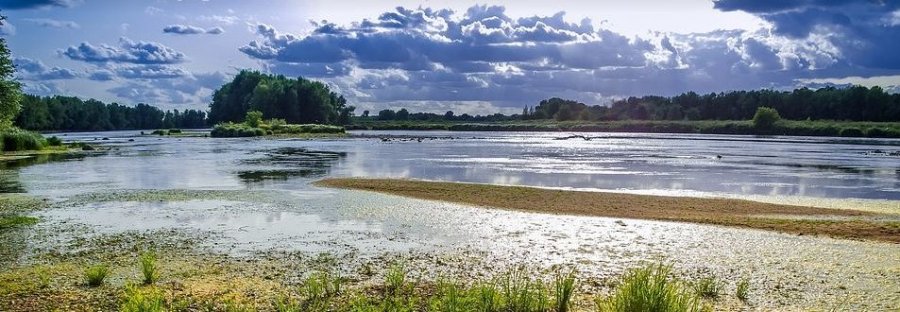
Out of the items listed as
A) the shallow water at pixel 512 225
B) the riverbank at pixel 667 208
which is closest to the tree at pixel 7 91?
the shallow water at pixel 512 225

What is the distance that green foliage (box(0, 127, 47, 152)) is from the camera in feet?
184

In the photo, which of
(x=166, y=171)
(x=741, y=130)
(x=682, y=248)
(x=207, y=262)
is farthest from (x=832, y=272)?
(x=741, y=130)

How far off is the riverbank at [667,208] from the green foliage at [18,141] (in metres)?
40.8

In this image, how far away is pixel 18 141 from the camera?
57438 mm

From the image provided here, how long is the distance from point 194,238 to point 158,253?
1.92 meters

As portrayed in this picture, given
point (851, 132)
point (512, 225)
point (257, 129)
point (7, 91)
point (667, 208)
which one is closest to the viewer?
point (512, 225)

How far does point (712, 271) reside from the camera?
12.6m

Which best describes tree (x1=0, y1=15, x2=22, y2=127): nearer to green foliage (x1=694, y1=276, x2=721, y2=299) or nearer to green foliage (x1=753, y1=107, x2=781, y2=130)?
green foliage (x1=694, y1=276, x2=721, y2=299)

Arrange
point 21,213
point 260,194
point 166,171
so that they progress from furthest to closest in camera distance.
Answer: point 166,171, point 260,194, point 21,213

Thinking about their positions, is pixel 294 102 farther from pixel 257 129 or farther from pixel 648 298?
pixel 648 298

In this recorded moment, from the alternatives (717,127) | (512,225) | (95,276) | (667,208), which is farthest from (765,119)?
(95,276)

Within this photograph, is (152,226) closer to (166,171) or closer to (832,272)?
(832,272)

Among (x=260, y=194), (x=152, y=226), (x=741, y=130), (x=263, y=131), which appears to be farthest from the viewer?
(x=741, y=130)

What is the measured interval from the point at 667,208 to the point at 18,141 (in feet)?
180
